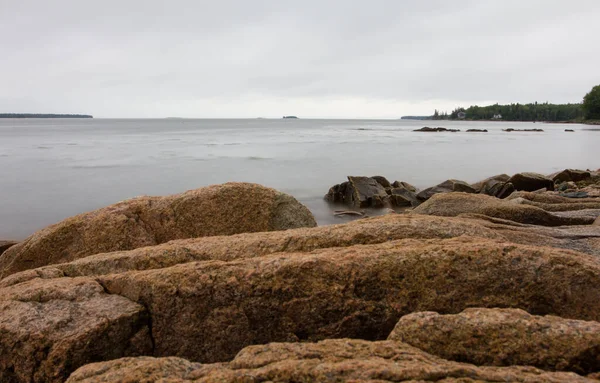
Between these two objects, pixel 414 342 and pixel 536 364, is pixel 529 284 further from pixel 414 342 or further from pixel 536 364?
pixel 414 342

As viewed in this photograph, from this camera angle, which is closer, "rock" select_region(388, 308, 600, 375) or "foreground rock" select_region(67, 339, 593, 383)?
"foreground rock" select_region(67, 339, 593, 383)

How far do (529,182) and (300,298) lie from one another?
48.7 feet

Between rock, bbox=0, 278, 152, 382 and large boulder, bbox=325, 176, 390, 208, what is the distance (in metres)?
11.6

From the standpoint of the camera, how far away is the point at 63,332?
3.16m

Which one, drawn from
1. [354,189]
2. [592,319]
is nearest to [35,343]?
[592,319]

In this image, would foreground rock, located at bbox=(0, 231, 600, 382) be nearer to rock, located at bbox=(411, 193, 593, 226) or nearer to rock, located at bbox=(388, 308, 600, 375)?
rock, located at bbox=(388, 308, 600, 375)

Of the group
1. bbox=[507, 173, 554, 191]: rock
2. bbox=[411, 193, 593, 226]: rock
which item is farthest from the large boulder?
bbox=[411, 193, 593, 226]: rock

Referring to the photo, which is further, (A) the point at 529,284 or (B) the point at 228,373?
(A) the point at 529,284

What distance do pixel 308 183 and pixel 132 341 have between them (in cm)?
1803

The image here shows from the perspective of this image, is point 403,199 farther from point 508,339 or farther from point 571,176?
point 508,339

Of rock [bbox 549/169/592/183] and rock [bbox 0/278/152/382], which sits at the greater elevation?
rock [bbox 0/278/152/382]

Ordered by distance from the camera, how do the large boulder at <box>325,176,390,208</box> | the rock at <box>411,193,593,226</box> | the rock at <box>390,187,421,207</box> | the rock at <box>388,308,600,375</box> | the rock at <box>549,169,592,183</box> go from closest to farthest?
the rock at <box>388,308,600,375</box> → the rock at <box>411,193,593,226</box> → the large boulder at <box>325,176,390,208</box> → the rock at <box>390,187,421,207</box> → the rock at <box>549,169,592,183</box>

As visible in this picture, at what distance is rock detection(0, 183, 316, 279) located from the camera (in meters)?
5.76

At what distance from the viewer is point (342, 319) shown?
129 inches
